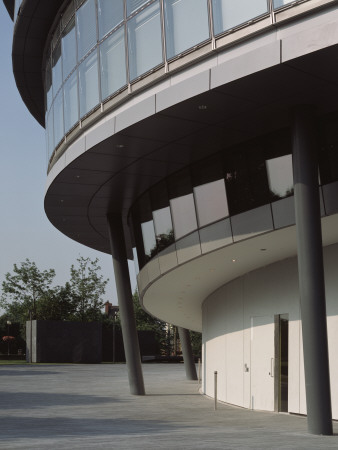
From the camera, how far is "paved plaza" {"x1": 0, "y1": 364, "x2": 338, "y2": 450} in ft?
42.5

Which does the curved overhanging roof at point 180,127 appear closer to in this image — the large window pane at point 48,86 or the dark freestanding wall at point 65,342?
the large window pane at point 48,86

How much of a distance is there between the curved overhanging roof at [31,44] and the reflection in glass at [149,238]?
23.2 feet

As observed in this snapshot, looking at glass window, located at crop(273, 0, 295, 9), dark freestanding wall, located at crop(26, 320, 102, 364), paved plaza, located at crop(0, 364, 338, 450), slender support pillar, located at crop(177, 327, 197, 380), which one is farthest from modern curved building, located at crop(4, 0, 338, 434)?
dark freestanding wall, located at crop(26, 320, 102, 364)

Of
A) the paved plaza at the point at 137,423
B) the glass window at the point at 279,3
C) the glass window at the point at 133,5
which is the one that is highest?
the glass window at the point at 133,5

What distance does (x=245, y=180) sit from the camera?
18734 mm

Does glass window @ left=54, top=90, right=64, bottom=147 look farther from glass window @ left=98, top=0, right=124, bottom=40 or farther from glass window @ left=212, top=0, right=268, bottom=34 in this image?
glass window @ left=212, top=0, right=268, bottom=34

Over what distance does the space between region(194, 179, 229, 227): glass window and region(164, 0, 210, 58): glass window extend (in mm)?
4947

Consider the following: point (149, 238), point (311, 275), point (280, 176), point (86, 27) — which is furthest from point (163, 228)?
point (311, 275)

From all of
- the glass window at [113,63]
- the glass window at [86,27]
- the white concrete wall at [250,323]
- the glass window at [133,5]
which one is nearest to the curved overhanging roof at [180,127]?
the glass window at [113,63]

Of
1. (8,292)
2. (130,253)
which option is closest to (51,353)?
(8,292)

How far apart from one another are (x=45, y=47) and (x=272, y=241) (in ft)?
35.6

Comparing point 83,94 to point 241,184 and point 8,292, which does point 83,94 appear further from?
point 8,292

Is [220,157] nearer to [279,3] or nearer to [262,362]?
[279,3]

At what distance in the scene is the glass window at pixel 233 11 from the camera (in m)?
14.2
